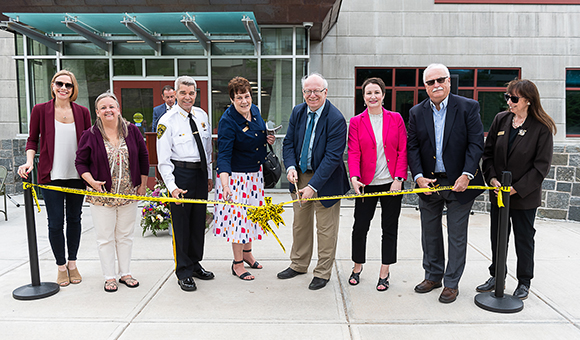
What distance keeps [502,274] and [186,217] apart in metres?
→ 2.86

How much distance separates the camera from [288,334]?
305cm

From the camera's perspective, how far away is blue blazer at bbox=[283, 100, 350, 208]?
3.87 meters

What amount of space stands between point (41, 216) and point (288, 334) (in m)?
5.93

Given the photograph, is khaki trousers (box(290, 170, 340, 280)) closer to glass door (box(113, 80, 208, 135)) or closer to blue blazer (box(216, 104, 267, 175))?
blue blazer (box(216, 104, 267, 175))

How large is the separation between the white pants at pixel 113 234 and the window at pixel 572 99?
12.1 m

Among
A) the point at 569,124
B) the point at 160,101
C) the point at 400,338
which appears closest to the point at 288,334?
the point at 400,338

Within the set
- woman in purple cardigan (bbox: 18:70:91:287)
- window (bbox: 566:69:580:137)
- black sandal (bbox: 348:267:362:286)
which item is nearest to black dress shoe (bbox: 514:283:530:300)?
black sandal (bbox: 348:267:362:286)

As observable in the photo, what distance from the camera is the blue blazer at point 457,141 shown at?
11.7 feet

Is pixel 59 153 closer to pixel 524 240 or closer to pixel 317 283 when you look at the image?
pixel 317 283

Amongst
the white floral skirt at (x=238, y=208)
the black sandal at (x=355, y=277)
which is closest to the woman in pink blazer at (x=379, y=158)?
the black sandal at (x=355, y=277)

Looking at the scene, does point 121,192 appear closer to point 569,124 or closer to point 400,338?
point 400,338

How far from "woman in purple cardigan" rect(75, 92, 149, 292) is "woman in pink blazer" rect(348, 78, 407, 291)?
2075 mm

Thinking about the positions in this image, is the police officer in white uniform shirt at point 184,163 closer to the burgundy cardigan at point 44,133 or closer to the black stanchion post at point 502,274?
the burgundy cardigan at point 44,133

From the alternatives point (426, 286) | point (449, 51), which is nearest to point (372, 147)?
point (426, 286)
